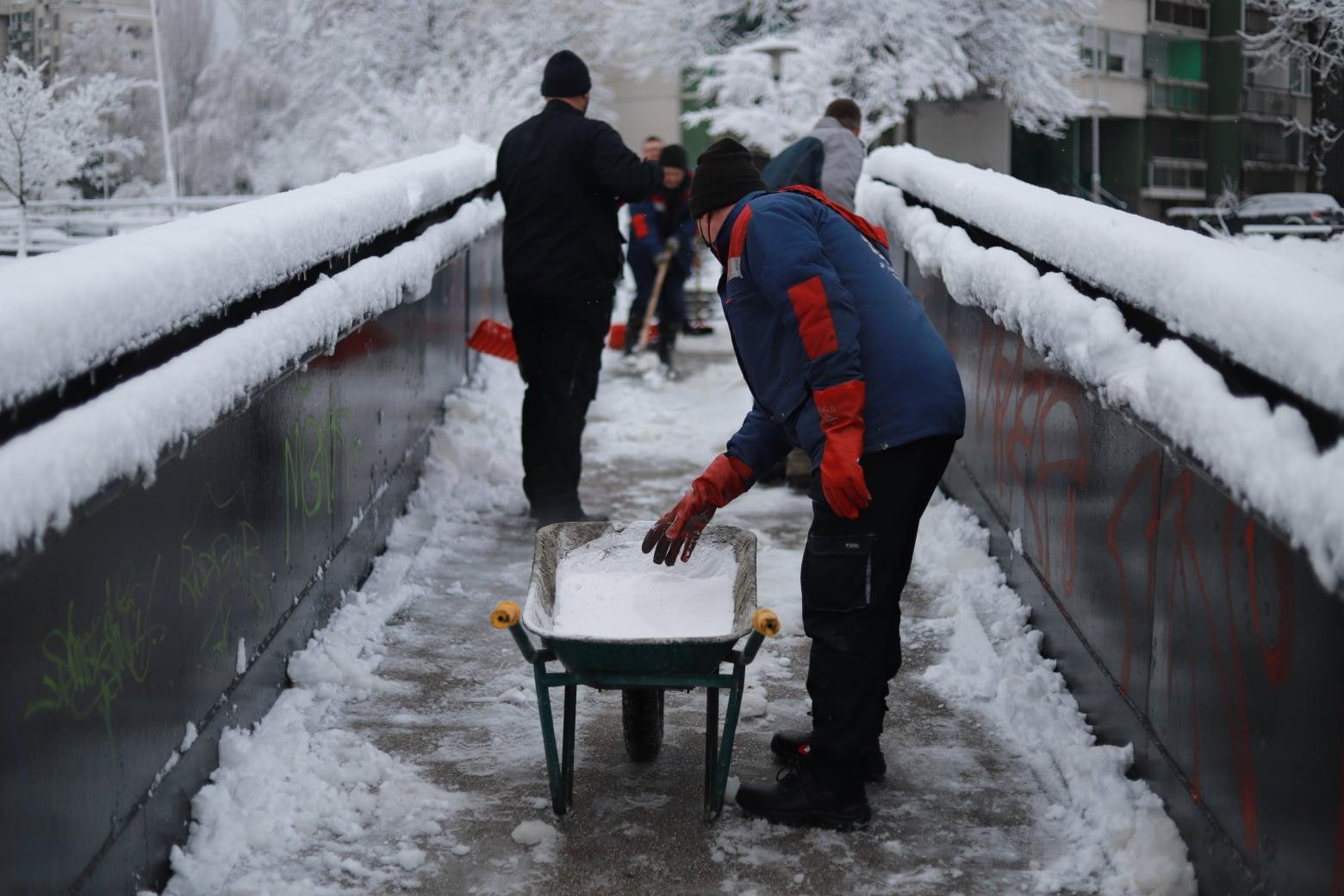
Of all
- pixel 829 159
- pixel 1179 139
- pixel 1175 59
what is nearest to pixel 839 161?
pixel 829 159

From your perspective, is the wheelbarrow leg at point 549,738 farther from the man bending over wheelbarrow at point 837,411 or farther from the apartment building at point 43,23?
Result: the apartment building at point 43,23

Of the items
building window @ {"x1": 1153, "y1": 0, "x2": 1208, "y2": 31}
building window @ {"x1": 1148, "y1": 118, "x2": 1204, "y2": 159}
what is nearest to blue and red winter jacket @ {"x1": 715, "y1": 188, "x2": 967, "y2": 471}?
building window @ {"x1": 1153, "y1": 0, "x2": 1208, "y2": 31}

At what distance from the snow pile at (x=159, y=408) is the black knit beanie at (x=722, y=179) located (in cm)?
128

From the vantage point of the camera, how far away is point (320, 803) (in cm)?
391

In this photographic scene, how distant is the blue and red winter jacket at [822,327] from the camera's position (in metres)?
3.68

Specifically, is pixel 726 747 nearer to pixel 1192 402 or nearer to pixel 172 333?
pixel 1192 402

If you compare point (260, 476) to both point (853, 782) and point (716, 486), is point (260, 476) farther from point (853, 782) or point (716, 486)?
point (853, 782)

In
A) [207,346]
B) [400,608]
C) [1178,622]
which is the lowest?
[400,608]

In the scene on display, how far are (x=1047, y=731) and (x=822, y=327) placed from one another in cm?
156

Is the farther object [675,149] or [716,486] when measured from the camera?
[675,149]

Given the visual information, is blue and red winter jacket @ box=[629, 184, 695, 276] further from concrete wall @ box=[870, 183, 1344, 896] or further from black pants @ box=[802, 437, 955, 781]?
black pants @ box=[802, 437, 955, 781]

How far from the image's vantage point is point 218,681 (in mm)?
3975

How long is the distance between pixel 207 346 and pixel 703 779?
1815 millimetres

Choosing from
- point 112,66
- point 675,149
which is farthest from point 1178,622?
point 112,66
